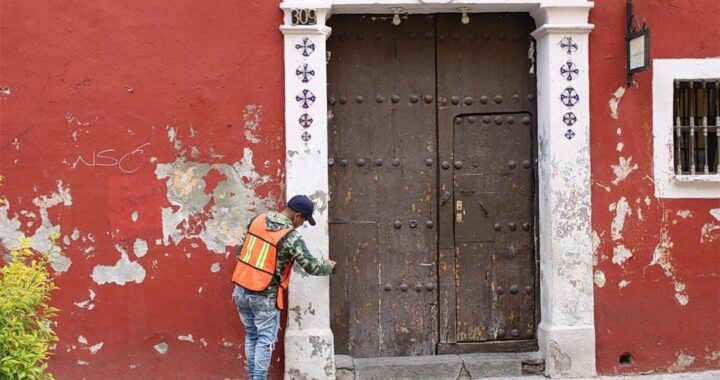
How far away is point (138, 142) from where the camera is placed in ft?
18.0

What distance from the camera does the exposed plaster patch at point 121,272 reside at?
5508mm

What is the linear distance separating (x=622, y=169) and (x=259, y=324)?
2647 millimetres

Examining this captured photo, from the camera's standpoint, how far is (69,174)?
5488mm

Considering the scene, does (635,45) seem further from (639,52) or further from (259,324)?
(259,324)

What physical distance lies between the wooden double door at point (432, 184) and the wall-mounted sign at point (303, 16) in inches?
16.0

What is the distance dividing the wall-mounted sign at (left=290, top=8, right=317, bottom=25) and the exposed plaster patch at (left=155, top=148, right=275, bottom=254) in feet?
2.96

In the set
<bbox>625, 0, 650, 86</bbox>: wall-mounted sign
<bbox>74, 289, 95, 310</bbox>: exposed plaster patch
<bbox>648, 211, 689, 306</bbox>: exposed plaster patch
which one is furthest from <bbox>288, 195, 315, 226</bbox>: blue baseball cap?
<bbox>648, 211, 689, 306</bbox>: exposed plaster patch

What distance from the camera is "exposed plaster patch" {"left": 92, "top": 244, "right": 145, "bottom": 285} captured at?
18.1 feet

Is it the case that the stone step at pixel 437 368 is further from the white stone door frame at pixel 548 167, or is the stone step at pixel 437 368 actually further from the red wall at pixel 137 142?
the red wall at pixel 137 142

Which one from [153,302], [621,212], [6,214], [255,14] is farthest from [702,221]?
[6,214]

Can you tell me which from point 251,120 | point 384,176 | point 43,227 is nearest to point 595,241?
point 384,176

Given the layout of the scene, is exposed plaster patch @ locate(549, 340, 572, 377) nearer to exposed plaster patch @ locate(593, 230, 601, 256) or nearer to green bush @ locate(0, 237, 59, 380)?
exposed plaster patch @ locate(593, 230, 601, 256)

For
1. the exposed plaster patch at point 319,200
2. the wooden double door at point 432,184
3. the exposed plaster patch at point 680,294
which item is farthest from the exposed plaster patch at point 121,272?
the exposed plaster patch at point 680,294

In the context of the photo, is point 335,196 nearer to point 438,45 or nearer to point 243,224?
point 243,224
